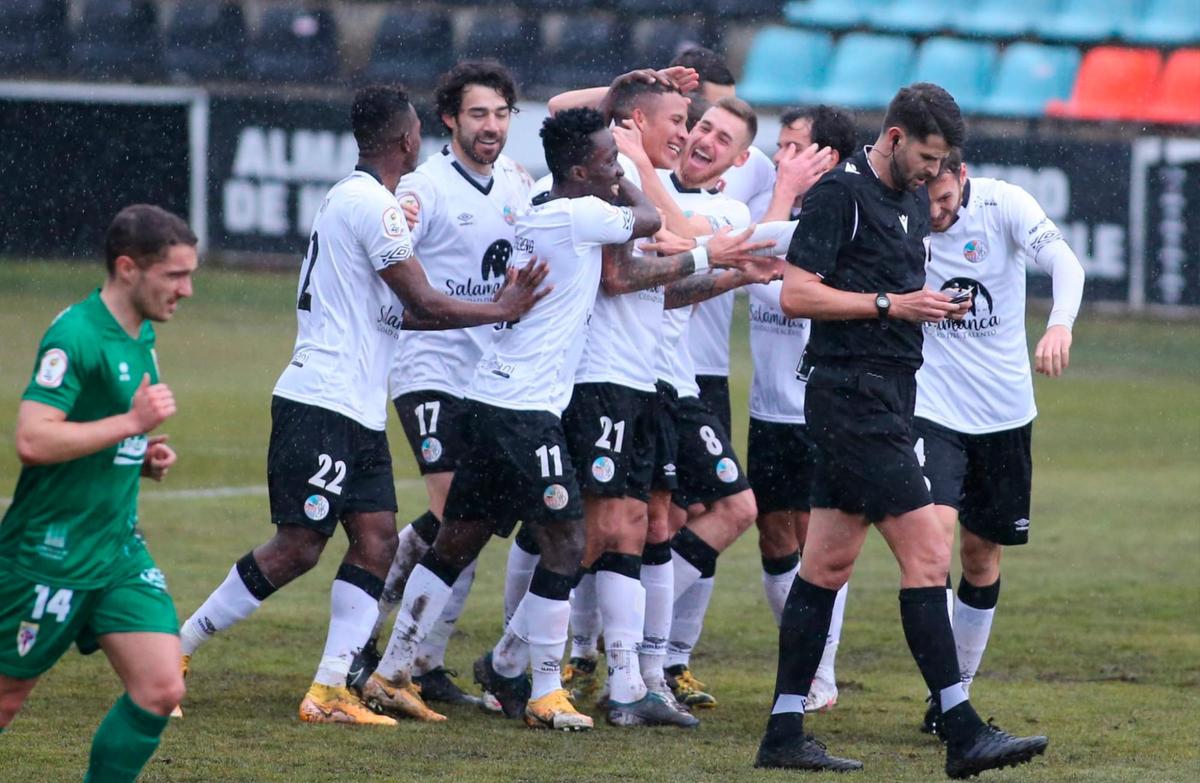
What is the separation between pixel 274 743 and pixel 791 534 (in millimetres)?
2647

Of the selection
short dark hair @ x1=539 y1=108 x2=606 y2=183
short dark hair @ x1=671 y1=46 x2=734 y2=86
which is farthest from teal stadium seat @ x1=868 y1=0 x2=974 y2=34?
short dark hair @ x1=539 y1=108 x2=606 y2=183

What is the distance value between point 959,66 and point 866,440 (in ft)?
76.6

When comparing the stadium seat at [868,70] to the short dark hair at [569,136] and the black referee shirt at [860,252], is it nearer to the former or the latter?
the short dark hair at [569,136]

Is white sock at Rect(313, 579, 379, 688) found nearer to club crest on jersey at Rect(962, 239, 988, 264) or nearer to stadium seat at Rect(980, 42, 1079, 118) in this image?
club crest on jersey at Rect(962, 239, 988, 264)

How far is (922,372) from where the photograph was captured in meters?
6.93

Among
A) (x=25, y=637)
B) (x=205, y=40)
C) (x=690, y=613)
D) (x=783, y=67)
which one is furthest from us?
(x=783, y=67)

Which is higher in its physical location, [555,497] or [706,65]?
[706,65]

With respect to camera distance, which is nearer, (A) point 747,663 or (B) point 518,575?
(B) point 518,575

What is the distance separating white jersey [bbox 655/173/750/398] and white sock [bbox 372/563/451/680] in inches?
48.5


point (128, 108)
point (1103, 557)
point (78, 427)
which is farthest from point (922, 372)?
point (128, 108)

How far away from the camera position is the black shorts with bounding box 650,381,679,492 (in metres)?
7.00

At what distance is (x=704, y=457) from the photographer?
24.2 feet

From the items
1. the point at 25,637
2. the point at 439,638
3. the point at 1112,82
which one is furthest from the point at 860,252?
the point at 1112,82

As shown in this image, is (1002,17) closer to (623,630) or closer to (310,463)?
(623,630)
